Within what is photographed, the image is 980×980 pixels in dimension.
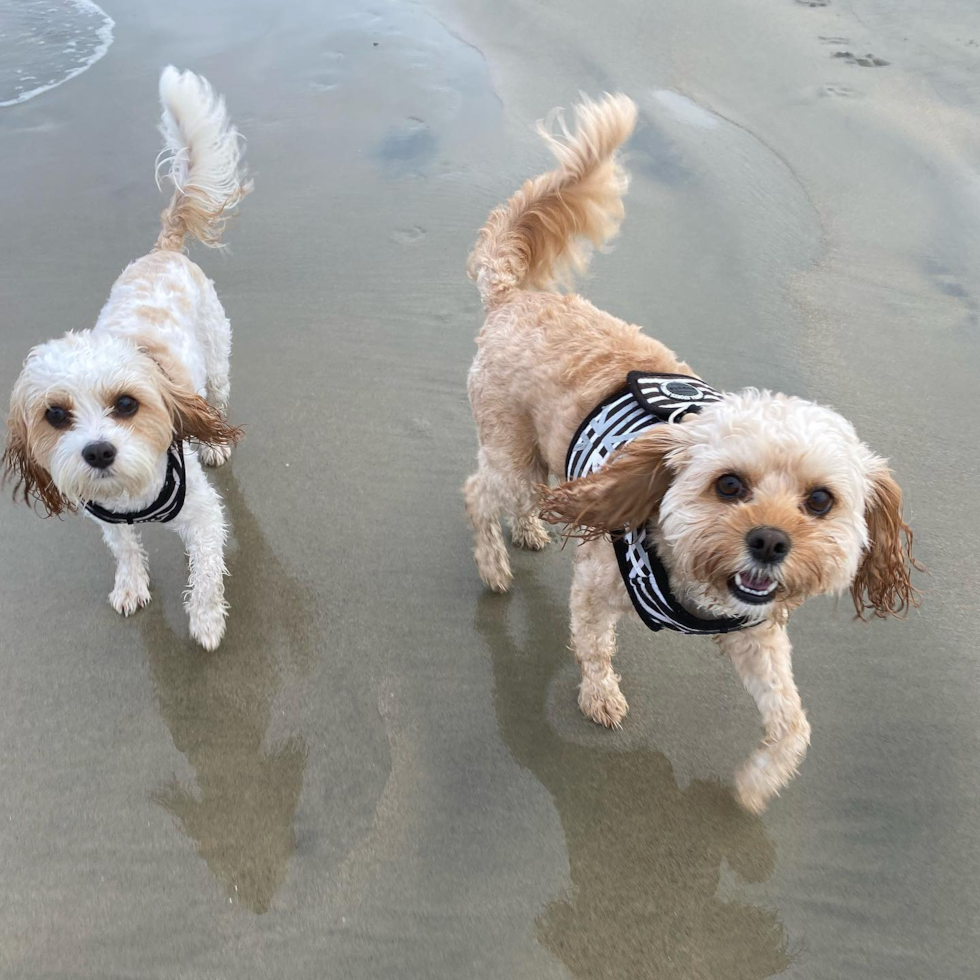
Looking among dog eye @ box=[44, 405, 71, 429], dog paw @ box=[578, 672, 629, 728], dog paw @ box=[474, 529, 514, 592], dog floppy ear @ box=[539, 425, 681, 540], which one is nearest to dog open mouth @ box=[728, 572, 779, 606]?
dog floppy ear @ box=[539, 425, 681, 540]

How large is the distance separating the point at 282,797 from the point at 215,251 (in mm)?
3779

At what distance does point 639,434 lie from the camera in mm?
2244

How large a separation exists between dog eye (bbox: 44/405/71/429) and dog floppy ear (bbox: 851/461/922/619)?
8.65 ft

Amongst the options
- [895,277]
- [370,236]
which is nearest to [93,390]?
[370,236]

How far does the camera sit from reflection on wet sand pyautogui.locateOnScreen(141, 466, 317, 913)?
8.11ft

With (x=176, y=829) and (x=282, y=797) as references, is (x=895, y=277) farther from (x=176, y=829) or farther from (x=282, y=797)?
(x=176, y=829)

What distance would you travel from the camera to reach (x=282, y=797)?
8.55ft

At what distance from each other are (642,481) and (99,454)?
1.82m

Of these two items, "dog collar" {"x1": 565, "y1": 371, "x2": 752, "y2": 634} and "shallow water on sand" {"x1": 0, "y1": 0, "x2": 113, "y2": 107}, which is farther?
"shallow water on sand" {"x1": 0, "y1": 0, "x2": 113, "y2": 107}

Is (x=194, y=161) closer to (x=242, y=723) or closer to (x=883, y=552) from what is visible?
(x=242, y=723)

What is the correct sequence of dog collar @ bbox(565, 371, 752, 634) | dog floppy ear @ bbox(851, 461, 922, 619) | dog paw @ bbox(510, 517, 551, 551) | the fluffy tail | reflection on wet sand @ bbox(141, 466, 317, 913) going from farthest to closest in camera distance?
the fluffy tail
dog paw @ bbox(510, 517, 551, 551)
reflection on wet sand @ bbox(141, 466, 317, 913)
dog collar @ bbox(565, 371, 752, 634)
dog floppy ear @ bbox(851, 461, 922, 619)

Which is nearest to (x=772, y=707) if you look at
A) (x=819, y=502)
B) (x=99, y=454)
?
(x=819, y=502)

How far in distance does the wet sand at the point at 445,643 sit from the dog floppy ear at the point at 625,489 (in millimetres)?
1023

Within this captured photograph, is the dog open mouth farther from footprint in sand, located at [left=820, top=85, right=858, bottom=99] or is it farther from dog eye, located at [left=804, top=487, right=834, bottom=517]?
footprint in sand, located at [left=820, top=85, right=858, bottom=99]
